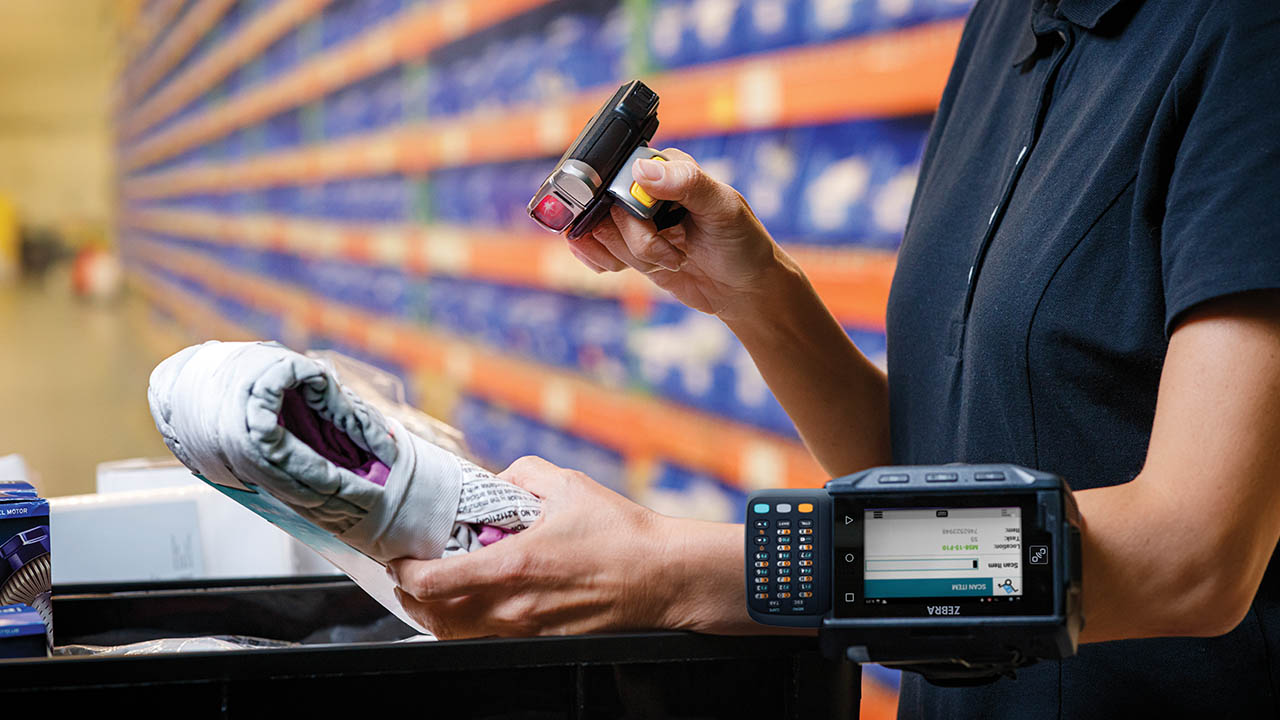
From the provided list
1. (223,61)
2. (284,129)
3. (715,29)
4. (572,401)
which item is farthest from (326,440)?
(223,61)

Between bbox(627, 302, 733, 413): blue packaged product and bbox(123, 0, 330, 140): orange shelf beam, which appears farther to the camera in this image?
bbox(123, 0, 330, 140): orange shelf beam

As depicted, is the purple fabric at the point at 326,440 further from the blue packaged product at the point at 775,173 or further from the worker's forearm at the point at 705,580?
the blue packaged product at the point at 775,173

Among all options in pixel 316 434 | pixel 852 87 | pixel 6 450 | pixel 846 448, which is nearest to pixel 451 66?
pixel 852 87

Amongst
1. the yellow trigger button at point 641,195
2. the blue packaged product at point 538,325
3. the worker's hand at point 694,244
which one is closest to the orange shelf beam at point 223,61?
the blue packaged product at point 538,325

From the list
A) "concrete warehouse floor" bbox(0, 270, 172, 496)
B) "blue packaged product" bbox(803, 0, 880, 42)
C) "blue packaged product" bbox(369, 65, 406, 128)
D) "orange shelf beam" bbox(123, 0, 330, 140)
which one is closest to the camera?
"blue packaged product" bbox(803, 0, 880, 42)

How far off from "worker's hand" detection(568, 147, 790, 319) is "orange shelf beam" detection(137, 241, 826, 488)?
1156 millimetres

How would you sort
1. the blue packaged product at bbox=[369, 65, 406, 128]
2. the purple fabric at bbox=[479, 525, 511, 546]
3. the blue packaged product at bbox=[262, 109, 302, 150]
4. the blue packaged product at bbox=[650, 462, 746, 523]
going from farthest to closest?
1. the blue packaged product at bbox=[262, 109, 302, 150]
2. the blue packaged product at bbox=[369, 65, 406, 128]
3. the blue packaged product at bbox=[650, 462, 746, 523]
4. the purple fabric at bbox=[479, 525, 511, 546]

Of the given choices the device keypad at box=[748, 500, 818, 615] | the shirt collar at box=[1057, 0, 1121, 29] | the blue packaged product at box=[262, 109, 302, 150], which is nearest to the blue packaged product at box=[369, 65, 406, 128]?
the blue packaged product at box=[262, 109, 302, 150]

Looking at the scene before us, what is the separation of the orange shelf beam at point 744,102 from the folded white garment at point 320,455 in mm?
1375

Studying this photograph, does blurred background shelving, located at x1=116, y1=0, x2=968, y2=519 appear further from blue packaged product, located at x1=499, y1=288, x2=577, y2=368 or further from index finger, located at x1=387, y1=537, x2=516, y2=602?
index finger, located at x1=387, y1=537, x2=516, y2=602

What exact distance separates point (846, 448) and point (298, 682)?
75cm

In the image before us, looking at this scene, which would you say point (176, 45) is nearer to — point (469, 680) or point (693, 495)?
point (693, 495)

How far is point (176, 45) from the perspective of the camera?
6.34 meters

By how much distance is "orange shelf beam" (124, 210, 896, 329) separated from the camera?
2039 millimetres
